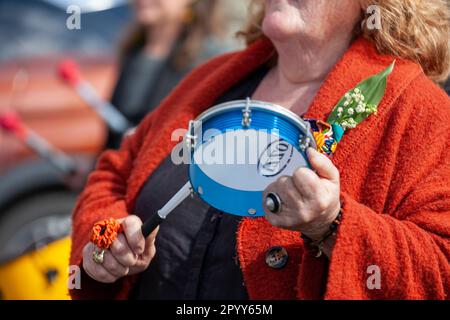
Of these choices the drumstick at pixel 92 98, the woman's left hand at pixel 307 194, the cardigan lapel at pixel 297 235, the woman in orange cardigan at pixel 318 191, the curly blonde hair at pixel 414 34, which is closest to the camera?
the woman's left hand at pixel 307 194

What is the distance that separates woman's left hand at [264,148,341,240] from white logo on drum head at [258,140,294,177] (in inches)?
1.9

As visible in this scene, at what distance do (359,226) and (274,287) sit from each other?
0.29m

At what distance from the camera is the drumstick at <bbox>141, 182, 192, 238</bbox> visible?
64.1 inches

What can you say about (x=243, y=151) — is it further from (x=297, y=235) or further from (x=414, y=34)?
(x=414, y=34)

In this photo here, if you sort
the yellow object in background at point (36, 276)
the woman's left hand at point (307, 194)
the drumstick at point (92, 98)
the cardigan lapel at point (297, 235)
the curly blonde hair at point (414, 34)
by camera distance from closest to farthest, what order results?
the woman's left hand at point (307, 194) < the cardigan lapel at point (297, 235) < the curly blonde hair at point (414, 34) < the yellow object in background at point (36, 276) < the drumstick at point (92, 98)

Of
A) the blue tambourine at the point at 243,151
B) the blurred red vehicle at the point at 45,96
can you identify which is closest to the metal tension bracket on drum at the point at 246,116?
the blue tambourine at the point at 243,151

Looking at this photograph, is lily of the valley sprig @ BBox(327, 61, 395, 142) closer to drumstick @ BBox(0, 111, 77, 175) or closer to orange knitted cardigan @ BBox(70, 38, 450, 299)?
orange knitted cardigan @ BBox(70, 38, 450, 299)

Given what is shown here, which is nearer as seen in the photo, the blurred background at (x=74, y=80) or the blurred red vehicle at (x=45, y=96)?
the blurred background at (x=74, y=80)

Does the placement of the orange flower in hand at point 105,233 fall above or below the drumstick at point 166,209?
below

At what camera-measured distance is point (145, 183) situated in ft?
6.78

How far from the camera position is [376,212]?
5.51ft

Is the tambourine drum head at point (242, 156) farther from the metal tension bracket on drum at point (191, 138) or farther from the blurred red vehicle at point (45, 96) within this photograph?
the blurred red vehicle at point (45, 96)

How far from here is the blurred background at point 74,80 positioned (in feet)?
12.5
